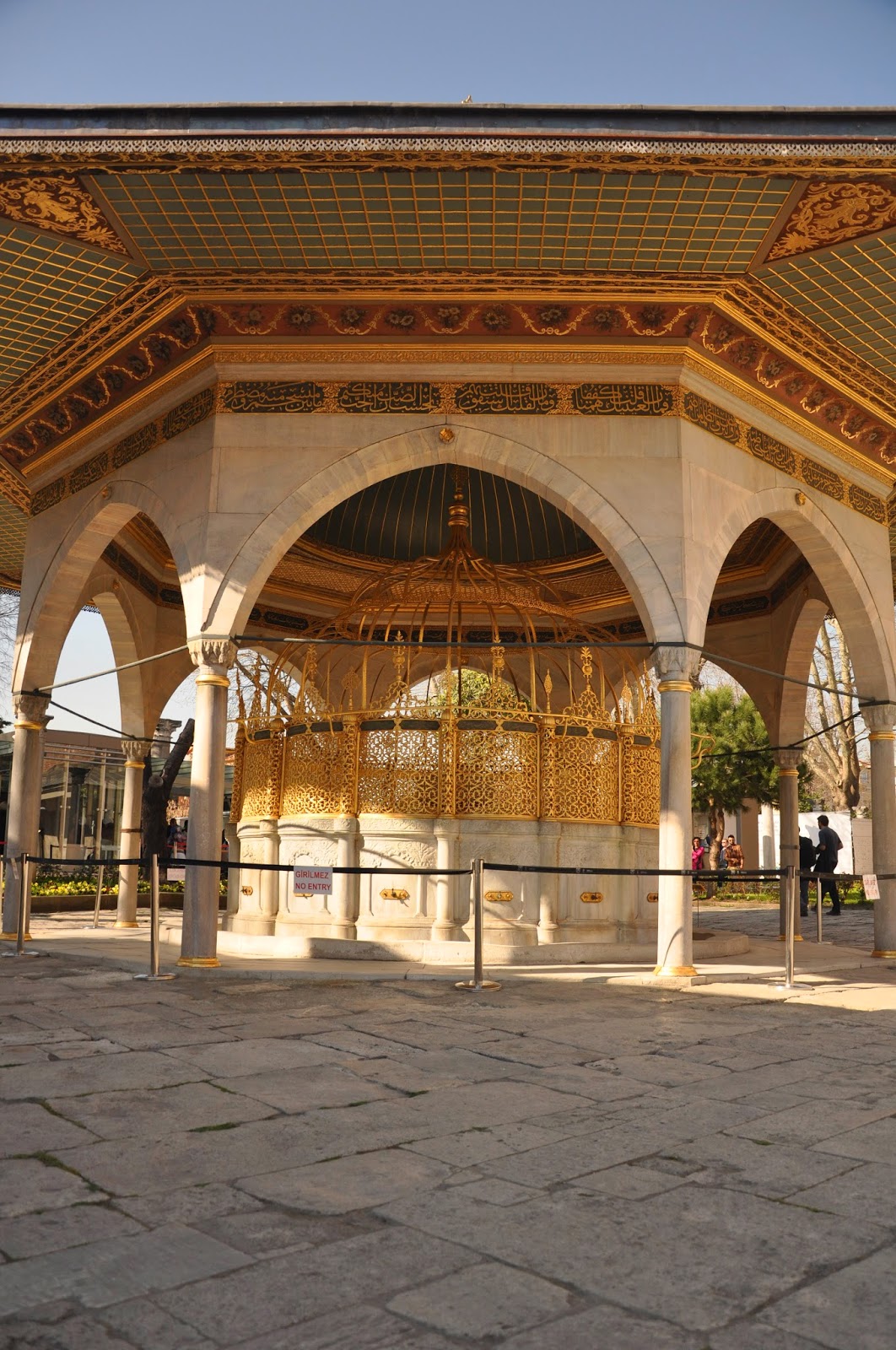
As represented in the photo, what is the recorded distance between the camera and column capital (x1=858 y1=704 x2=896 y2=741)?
9891 mm

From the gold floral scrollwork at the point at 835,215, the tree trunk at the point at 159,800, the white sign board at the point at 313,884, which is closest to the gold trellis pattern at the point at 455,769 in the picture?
the white sign board at the point at 313,884

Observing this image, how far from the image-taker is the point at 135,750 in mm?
12719

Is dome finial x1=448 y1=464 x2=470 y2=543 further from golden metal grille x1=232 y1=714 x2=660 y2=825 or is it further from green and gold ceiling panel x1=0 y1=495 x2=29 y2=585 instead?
green and gold ceiling panel x1=0 y1=495 x2=29 y2=585

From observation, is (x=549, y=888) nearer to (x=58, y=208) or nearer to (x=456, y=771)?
(x=456, y=771)

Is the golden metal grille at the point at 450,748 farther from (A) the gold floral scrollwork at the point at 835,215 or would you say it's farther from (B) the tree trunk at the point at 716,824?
(B) the tree trunk at the point at 716,824

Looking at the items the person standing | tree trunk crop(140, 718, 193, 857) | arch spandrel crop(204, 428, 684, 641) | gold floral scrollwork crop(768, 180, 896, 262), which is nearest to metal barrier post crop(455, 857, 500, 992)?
arch spandrel crop(204, 428, 684, 641)

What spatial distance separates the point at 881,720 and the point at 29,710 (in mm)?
7576

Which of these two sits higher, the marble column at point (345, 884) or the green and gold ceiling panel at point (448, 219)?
the green and gold ceiling panel at point (448, 219)

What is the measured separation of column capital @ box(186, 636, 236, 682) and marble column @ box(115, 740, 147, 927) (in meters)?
4.58

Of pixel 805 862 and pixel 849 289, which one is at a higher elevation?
pixel 849 289

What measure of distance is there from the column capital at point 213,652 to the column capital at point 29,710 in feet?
9.17

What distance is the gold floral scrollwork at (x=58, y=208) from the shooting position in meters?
6.74

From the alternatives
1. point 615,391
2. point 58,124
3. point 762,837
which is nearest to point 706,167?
point 615,391

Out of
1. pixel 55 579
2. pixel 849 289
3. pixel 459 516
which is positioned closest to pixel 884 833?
pixel 849 289
